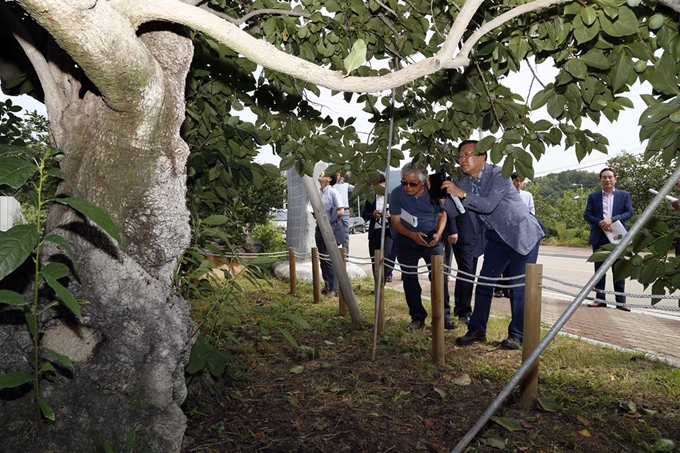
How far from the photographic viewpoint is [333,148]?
12.4 feet

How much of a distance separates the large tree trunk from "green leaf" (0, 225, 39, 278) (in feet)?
2.06

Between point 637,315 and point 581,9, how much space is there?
625 cm

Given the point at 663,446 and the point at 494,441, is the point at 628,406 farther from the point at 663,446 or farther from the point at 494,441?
the point at 494,441

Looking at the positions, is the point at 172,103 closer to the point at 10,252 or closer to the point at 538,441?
the point at 10,252

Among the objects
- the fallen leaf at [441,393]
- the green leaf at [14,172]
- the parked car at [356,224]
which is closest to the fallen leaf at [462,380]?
the fallen leaf at [441,393]

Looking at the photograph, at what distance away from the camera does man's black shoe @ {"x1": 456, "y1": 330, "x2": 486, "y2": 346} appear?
4832mm

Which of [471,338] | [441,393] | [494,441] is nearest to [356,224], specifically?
[471,338]

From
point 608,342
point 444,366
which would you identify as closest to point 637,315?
point 608,342

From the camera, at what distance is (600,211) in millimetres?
6746

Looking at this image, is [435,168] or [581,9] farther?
[435,168]

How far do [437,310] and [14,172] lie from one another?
3.53 m

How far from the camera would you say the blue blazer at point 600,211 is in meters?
6.59

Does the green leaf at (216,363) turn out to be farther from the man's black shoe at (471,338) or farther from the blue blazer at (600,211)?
the blue blazer at (600,211)

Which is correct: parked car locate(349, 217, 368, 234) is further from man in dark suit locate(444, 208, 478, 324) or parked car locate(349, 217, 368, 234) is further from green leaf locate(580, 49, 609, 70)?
green leaf locate(580, 49, 609, 70)
